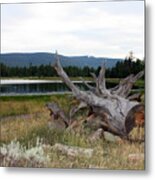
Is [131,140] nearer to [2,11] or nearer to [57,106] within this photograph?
[57,106]

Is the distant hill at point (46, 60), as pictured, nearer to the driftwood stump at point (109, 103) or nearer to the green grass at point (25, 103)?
the driftwood stump at point (109, 103)

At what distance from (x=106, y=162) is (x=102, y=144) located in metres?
0.08

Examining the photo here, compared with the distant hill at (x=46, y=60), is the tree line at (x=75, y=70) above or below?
below

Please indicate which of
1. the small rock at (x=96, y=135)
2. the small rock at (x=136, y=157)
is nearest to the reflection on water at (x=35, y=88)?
the small rock at (x=96, y=135)

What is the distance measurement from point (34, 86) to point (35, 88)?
0.04 feet

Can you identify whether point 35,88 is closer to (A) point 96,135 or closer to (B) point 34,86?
(B) point 34,86

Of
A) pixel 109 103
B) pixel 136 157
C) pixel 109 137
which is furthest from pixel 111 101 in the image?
Result: pixel 136 157

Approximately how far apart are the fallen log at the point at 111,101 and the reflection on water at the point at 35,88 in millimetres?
25

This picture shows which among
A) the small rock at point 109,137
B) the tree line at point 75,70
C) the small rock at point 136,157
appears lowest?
the small rock at point 136,157

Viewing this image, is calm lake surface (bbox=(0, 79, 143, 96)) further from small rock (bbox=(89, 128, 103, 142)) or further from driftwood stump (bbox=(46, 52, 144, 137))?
small rock (bbox=(89, 128, 103, 142))

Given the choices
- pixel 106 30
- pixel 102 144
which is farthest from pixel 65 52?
pixel 102 144

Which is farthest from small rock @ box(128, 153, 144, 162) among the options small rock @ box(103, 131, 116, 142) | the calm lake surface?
the calm lake surface

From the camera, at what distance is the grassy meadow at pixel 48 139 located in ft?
8.22

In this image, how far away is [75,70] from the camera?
8.38ft
